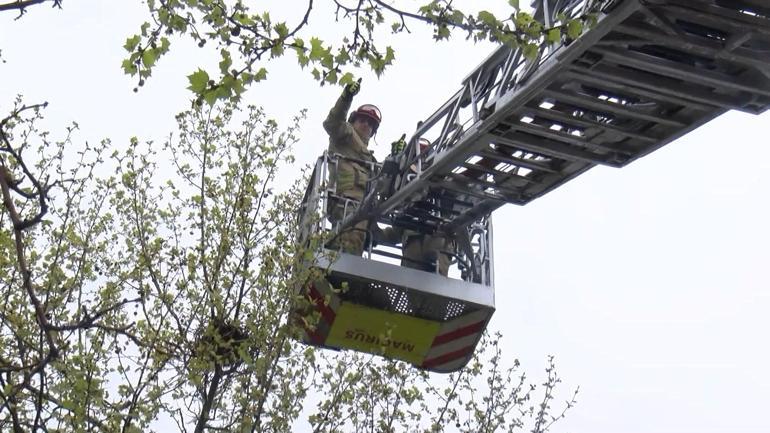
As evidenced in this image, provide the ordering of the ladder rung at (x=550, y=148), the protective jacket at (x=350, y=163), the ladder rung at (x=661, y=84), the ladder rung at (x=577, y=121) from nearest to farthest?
the ladder rung at (x=661, y=84), the ladder rung at (x=577, y=121), the ladder rung at (x=550, y=148), the protective jacket at (x=350, y=163)

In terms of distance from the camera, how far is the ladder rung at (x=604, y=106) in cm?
654

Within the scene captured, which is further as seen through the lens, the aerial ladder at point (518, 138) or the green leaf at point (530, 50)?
the aerial ladder at point (518, 138)

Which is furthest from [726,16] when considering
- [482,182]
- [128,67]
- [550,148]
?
[128,67]

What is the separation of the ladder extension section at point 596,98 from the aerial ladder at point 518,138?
0.03 ft

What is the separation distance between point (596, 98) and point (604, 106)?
0.08 m

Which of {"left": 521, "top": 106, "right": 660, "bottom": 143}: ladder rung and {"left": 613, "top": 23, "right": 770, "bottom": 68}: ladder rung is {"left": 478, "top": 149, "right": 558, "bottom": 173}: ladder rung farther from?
{"left": 613, "top": 23, "right": 770, "bottom": 68}: ladder rung

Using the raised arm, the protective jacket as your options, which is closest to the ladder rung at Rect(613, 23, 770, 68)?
the raised arm

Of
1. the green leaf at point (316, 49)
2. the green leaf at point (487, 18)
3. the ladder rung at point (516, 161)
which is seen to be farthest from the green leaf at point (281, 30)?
the ladder rung at point (516, 161)

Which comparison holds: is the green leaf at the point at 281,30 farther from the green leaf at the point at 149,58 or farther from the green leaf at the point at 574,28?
the green leaf at the point at 574,28

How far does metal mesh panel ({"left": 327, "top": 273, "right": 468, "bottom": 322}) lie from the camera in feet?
28.3

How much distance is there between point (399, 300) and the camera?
29.0ft

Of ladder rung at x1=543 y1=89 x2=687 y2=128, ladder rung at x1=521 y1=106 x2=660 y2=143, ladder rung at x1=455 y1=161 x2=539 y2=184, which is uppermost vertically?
ladder rung at x1=455 y1=161 x2=539 y2=184

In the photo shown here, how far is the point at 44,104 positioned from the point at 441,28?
1.74 meters

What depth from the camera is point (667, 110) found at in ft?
21.9
